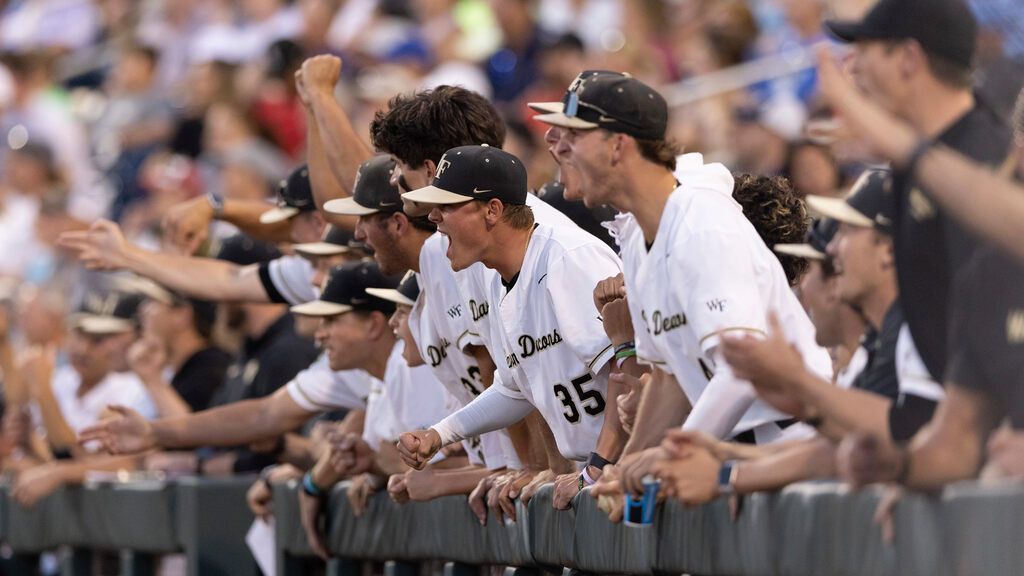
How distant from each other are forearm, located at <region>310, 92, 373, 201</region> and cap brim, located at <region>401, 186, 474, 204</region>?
1925 mm

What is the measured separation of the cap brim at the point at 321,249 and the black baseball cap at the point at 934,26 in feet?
14.3

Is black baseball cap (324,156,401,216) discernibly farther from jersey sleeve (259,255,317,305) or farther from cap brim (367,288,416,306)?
jersey sleeve (259,255,317,305)

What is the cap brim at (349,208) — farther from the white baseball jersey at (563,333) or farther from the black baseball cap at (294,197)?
the black baseball cap at (294,197)

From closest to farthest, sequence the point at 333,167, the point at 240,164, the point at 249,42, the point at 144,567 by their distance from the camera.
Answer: the point at 333,167
the point at 144,567
the point at 240,164
the point at 249,42

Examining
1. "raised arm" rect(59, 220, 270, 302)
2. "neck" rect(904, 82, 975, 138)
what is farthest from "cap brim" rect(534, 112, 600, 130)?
"raised arm" rect(59, 220, 270, 302)

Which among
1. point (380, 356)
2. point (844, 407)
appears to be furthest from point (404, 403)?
point (844, 407)

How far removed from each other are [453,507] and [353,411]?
1.93 m

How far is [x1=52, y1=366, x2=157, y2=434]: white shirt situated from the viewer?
35.8 feet

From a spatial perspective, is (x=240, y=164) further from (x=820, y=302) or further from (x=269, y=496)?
(x=820, y=302)

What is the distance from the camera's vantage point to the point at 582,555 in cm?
561

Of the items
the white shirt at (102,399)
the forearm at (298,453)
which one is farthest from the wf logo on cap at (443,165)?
the white shirt at (102,399)

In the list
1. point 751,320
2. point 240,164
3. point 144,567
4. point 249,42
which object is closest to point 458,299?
point 751,320

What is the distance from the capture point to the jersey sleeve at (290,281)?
8.79 meters

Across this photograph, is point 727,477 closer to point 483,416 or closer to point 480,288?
point 483,416
